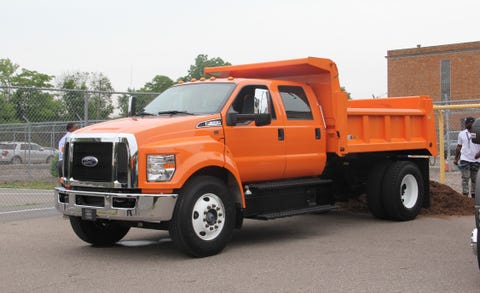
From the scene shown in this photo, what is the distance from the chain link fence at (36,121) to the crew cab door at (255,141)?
4.69 meters

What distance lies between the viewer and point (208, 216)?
7.93 meters

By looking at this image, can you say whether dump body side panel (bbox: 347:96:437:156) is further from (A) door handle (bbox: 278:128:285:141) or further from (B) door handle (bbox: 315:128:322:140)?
(A) door handle (bbox: 278:128:285:141)

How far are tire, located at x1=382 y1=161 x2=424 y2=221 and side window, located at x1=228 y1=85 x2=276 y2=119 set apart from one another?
2.97 metres

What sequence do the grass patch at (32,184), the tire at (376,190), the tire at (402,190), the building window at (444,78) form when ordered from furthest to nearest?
the building window at (444,78), the grass patch at (32,184), the tire at (376,190), the tire at (402,190)

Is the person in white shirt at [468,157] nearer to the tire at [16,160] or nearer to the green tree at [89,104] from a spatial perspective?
the green tree at [89,104]

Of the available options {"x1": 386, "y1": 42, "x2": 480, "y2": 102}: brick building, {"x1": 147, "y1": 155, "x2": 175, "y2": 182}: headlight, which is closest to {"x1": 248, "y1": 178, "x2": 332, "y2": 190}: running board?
{"x1": 147, "y1": 155, "x2": 175, "y2": 182}: headlight

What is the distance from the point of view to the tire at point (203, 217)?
25.1 feet

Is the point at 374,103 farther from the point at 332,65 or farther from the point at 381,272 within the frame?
the point at 381,272

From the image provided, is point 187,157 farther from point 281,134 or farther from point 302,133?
point 302,133

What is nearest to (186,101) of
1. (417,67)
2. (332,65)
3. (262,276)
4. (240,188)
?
(240,188)

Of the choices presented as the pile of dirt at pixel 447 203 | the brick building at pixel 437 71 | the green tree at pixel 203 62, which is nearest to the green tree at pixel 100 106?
the pile of dirt at pixel 447 203

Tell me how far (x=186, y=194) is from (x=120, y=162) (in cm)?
86

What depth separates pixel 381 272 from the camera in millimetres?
6852

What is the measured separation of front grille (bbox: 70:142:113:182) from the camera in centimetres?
778
